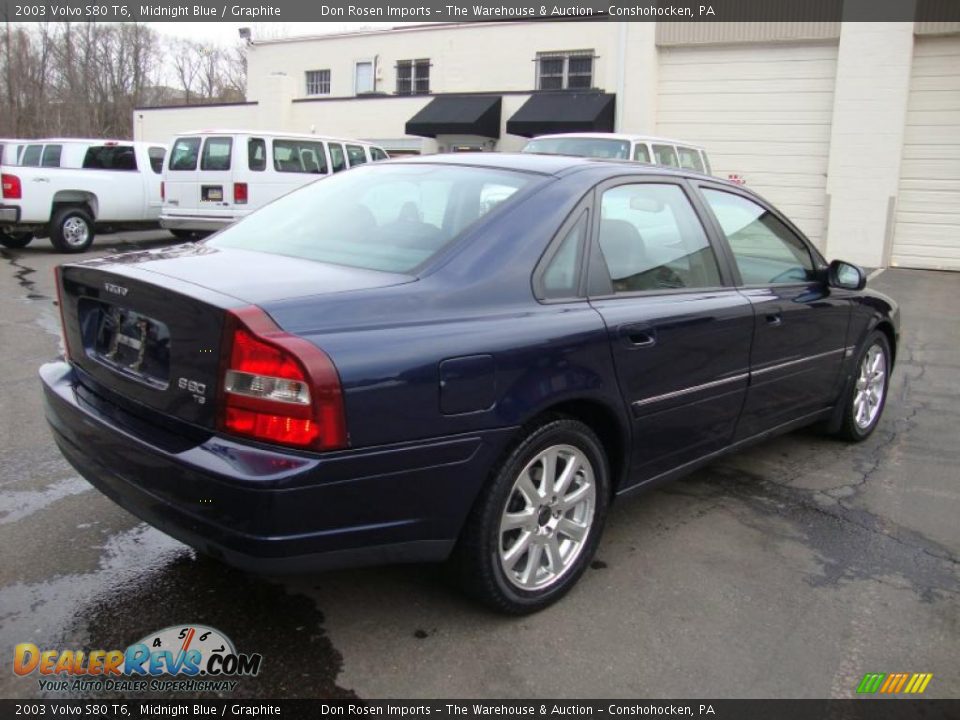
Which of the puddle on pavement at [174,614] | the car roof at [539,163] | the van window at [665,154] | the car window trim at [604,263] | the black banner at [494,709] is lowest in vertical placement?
the black banner at [494,709]

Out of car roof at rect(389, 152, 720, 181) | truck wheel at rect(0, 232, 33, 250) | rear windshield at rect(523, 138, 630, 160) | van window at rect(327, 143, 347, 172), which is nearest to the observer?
car roof at rect(389, 152, 720, 181)

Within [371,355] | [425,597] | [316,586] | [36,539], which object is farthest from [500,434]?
[36,539]

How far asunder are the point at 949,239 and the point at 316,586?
1576cm

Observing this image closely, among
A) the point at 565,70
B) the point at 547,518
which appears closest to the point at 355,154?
the point at 565,70

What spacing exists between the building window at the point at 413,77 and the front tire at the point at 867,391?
18906 mm

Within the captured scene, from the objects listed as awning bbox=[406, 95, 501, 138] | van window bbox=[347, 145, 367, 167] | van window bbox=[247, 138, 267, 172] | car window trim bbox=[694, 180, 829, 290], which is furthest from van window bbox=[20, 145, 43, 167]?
car window trim bbox=[694, 180, 829, 290]

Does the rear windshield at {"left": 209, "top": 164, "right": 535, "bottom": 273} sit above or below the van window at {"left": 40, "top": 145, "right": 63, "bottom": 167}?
below

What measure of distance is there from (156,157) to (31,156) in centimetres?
211

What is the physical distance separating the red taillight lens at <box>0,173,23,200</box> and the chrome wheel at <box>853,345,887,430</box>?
Result: 12399 millimetres

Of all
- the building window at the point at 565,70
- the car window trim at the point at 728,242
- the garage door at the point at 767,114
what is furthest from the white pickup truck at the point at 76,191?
the car window trim at the point at 728,242

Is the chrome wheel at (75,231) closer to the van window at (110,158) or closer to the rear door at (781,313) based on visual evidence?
the van window at (110,158)

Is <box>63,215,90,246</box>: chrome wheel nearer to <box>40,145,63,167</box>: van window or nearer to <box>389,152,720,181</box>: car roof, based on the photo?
A: <box>40,145,63,167</box>: van window

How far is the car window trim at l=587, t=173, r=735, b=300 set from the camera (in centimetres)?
311

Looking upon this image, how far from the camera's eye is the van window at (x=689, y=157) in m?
12.6
